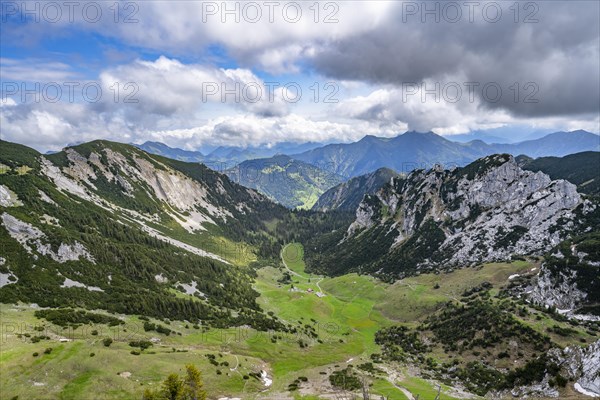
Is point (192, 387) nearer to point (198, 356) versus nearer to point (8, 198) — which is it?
point (198, 356)

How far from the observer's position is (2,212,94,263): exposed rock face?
486 ft

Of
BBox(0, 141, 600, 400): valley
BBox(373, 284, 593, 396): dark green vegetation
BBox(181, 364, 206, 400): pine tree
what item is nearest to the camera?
BBox(181, 364, 206, 400): pine tree

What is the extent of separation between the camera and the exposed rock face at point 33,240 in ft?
486

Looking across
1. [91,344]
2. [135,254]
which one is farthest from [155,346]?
[135,254]

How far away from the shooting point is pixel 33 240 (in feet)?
494

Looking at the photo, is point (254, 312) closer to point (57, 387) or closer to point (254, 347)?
point (254, 347)

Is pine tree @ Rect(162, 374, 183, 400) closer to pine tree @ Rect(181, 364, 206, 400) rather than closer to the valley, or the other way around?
pine tree @ Rect(181, 364, 206, 400)

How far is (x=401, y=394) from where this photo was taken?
87.3m

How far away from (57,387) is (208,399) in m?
29.4

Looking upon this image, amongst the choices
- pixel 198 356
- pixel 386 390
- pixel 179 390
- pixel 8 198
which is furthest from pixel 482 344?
pixel 8 198

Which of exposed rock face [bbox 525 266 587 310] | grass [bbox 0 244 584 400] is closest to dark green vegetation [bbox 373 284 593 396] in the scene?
grass [bbox 0 244 584 400]

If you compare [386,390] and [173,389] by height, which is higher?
[173,389]

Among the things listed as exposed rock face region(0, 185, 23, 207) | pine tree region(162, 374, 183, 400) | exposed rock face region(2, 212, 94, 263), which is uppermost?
exposed rock face region(0, 185, 23, 207)

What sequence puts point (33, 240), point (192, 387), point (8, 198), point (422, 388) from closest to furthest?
point (192, 387)
point (422, 388)
point (33, 240)
point (8, 198)
